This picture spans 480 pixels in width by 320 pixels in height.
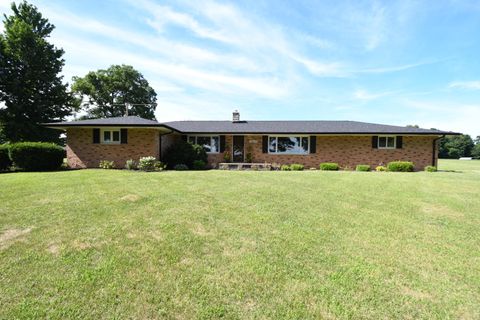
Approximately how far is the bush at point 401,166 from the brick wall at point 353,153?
109cm

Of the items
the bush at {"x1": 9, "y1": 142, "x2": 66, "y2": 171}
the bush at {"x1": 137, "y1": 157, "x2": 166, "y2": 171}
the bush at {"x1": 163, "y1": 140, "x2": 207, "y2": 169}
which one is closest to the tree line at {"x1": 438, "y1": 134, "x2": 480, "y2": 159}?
the bush at {"x1": 163, "y1": 140, "x2": 207, "y2": 169}

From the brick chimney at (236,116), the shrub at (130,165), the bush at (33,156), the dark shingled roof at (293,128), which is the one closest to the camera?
the bush at (33,156)

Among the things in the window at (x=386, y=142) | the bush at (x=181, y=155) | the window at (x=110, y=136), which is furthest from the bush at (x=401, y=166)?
the window at (x=110, y=136)

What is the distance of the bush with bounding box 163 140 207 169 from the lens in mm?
16969

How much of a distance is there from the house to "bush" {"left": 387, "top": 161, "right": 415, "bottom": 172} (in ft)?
3.67

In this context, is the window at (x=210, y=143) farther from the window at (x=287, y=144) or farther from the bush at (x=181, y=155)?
A: the window at (x=287, y=144)

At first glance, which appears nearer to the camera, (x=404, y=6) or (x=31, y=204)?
(x=31, y=204)

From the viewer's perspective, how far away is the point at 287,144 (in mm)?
19266

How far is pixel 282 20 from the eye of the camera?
473 inches

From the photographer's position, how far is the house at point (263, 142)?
52.8 feet

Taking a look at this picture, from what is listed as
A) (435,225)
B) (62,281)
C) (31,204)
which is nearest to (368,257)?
(435,225)

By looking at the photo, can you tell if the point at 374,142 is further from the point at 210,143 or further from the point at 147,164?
the point at 147,164

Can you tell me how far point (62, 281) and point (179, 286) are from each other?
57.3 inches

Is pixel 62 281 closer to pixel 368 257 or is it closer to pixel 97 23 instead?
pixel 368 257
